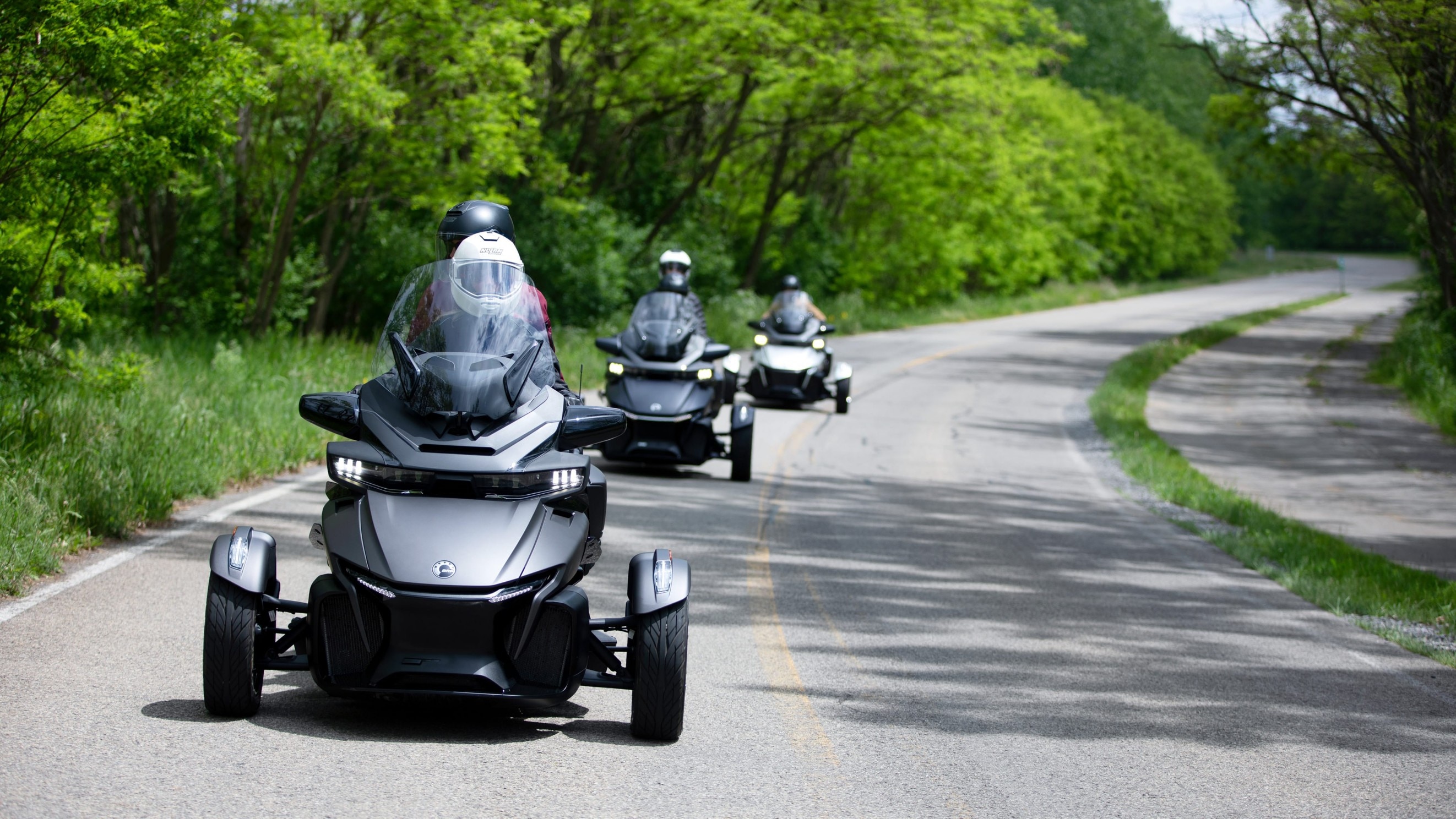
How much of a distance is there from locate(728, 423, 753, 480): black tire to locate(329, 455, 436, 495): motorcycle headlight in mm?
8338

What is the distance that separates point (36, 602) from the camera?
7184 mm

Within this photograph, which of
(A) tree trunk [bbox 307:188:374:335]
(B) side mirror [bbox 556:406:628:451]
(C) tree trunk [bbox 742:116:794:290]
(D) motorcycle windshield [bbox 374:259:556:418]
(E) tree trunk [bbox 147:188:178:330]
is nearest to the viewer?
(D) motorcycle windshield [bbox 374:259:556:418]

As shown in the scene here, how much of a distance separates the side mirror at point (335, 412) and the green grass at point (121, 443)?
9.26 ft

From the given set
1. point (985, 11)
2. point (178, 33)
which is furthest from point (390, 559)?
point (985, 11)

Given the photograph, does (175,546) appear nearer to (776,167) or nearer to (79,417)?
(79,417)

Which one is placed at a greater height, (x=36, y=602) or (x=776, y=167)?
(x=776, y=167)

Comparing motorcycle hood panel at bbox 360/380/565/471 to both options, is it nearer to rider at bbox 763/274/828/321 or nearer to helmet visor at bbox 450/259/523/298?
helmet visor at bbox 450/259/523/298

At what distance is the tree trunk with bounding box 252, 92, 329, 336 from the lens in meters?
19.5

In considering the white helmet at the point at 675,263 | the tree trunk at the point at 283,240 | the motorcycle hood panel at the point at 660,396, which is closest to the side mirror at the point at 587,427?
the motorcycle hood panel at the point at 660,396

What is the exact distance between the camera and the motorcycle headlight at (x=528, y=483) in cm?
534

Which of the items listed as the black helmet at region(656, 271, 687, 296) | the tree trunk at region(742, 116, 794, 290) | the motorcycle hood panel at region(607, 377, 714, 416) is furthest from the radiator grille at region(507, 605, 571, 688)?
the tree trunk at region(742, 116, 794, 290)

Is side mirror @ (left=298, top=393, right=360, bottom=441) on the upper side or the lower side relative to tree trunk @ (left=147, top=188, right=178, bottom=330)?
lower

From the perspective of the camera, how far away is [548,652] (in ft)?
17.4

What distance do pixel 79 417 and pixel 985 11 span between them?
27714 mm
